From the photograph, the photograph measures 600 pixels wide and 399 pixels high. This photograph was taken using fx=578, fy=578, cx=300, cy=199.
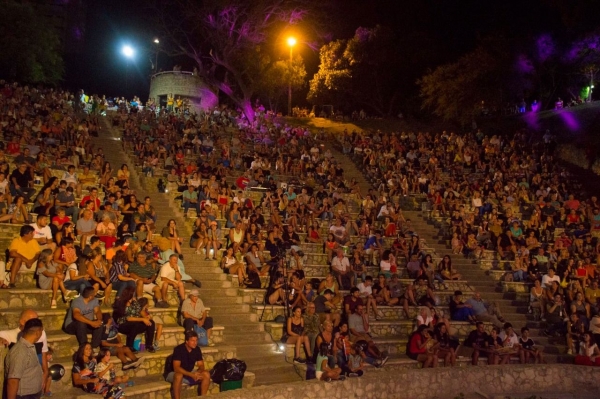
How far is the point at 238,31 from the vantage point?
33344 millimetres

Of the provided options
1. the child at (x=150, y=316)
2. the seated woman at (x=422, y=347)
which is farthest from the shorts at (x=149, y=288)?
the seated woman at (x=422, y=347)

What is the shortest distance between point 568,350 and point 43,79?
31439 mm

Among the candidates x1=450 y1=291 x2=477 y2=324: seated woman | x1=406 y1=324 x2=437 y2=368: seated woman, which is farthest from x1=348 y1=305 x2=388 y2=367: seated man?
x1=450 y1=291 x2=477 y2=324: seated woman

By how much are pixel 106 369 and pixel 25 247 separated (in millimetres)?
2844

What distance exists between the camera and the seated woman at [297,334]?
991 cm

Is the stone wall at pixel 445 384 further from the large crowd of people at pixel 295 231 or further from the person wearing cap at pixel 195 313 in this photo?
the person wearing cap at pixel 195 313

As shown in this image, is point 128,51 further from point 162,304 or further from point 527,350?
point 527,350

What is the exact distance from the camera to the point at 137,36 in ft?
140

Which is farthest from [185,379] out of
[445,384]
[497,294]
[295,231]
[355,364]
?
[497,294]

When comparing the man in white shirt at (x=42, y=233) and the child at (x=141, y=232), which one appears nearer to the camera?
the man in white shirt at (x=42, y=233)

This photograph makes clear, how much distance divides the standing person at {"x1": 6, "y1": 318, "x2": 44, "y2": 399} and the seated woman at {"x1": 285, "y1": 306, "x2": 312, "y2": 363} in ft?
14.9

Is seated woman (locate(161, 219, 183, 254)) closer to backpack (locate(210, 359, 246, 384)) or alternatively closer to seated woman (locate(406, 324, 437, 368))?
backpack (locate(210, 359, 246, 384))

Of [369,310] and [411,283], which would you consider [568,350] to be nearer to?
[411,283]

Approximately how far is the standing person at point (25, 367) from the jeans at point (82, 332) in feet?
5.87
